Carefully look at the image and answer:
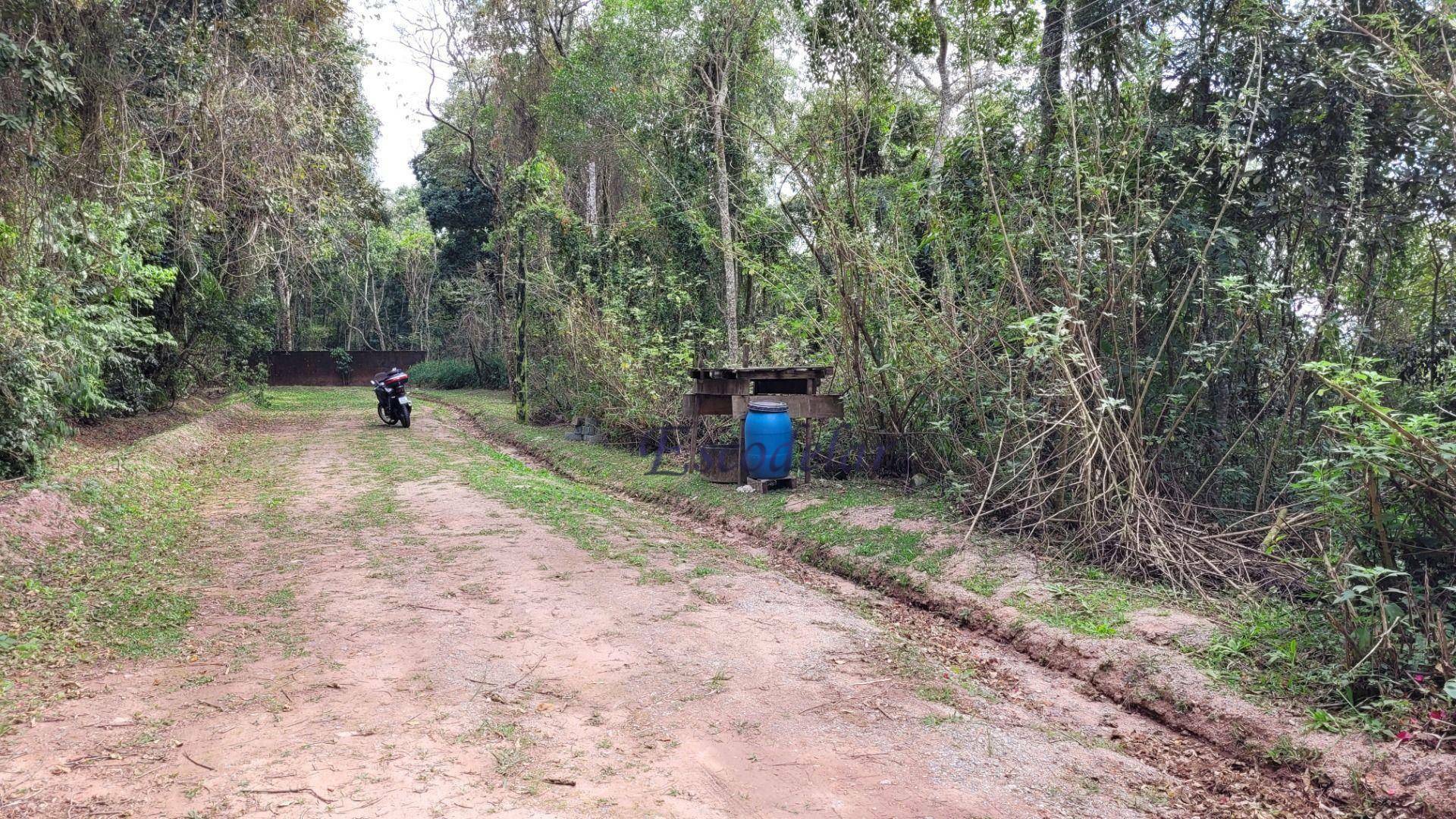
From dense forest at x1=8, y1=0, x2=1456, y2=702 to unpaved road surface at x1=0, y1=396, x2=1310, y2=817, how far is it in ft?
5.63

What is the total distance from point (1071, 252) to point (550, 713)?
5059 millimetres

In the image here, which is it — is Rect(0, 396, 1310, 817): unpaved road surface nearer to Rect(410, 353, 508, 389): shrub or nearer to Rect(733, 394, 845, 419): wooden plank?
Rect(733, 394, 845, 419): wooden plank

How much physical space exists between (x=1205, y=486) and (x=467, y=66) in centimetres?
2115

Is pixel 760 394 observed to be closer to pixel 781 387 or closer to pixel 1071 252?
pixel 781 387

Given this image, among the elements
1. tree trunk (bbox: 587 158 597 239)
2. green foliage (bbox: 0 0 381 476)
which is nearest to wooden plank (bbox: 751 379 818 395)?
green foliage (bbox: 0 0 381 476)

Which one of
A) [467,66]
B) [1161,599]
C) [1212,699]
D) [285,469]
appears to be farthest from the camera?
[467,66]

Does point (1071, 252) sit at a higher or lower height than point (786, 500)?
higher

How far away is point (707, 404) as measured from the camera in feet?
33.0

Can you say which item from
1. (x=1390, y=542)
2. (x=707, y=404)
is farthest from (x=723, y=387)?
(x=1390, y=542)

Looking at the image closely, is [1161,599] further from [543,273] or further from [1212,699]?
A: [543,273]

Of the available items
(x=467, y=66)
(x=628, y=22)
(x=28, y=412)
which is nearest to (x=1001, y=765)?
(x=28, y=412)

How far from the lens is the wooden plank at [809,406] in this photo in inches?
377

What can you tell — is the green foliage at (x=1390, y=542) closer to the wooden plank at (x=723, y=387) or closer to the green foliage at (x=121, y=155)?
the wooden plank at (x=723, y=387)

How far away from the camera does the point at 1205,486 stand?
254 inches
